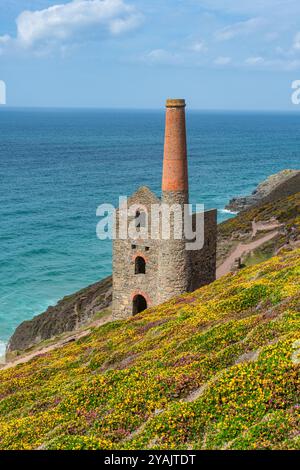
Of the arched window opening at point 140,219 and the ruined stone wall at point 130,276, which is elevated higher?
the arched window opening at point 140,219

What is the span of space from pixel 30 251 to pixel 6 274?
838 centimetres

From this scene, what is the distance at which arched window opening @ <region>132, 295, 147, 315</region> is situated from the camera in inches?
1378

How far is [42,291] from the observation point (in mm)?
60844

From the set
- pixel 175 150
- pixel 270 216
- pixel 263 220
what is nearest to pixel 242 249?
pixel 263 220

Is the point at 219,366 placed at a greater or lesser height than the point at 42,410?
greater

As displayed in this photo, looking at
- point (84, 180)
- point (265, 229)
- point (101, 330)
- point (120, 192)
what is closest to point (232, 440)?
point (101, 330)

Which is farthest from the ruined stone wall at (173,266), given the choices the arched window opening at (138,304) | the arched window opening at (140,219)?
the arched window opening at (138,304)

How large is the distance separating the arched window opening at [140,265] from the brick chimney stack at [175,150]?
5.76 metres

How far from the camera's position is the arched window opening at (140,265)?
113 ft

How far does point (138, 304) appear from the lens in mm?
35469

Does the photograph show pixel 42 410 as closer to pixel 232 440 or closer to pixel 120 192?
pixel 232 440

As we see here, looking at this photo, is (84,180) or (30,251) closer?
(30,251)

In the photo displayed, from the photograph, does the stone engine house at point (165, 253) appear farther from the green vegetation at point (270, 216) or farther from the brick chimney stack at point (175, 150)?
the green vegetation at point (270, 216)
